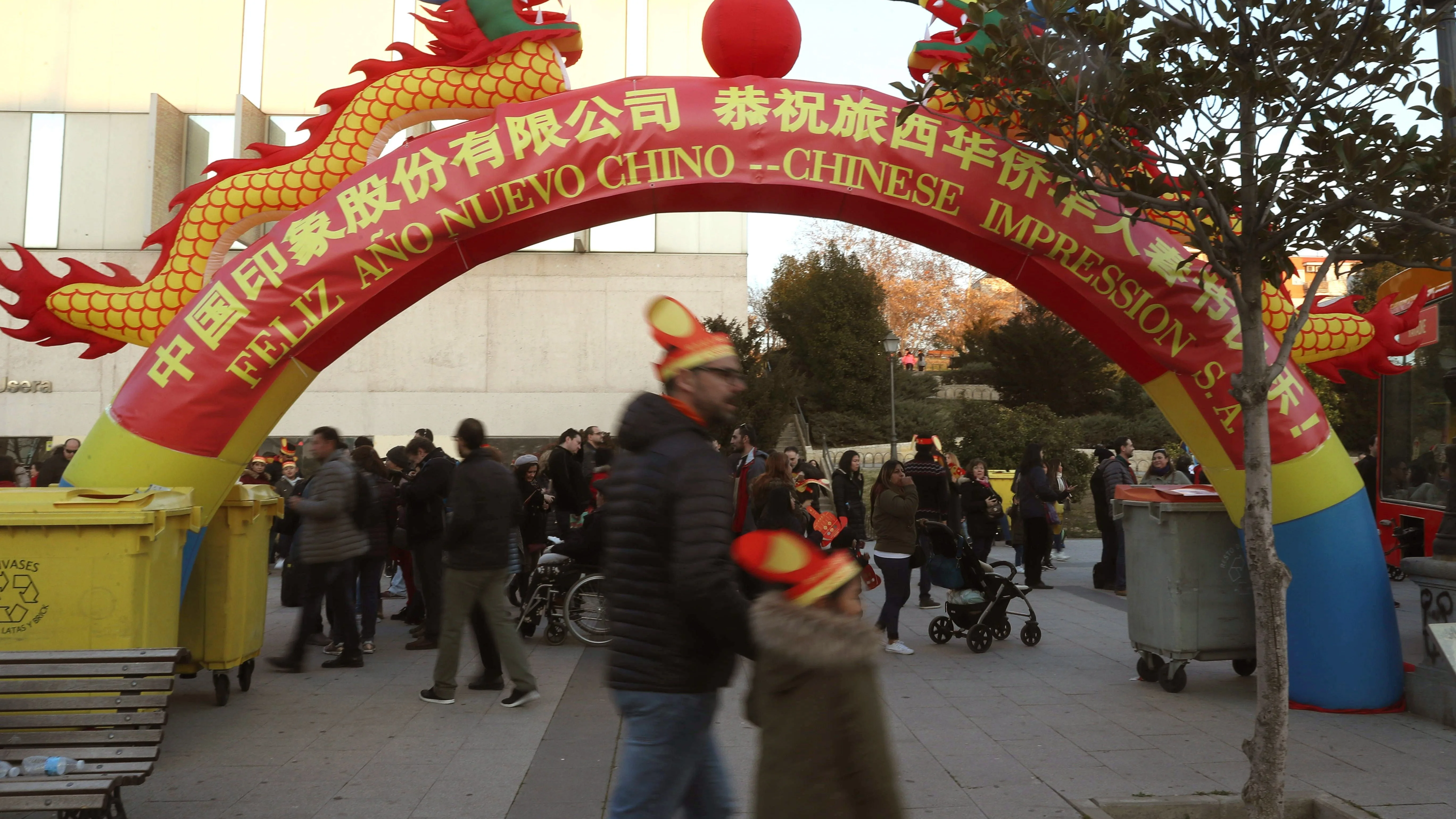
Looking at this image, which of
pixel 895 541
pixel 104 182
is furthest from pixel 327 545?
pixel 104 182

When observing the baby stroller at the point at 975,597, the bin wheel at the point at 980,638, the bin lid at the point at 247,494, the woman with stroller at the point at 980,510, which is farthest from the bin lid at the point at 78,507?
the woman with stroller at the point at 980,510

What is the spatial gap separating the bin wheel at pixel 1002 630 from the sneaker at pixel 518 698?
13.1 ft

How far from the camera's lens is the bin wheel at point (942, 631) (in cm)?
932

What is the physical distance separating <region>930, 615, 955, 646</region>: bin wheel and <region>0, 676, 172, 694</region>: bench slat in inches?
254

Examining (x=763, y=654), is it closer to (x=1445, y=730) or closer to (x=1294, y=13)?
(x=1294, y=13)

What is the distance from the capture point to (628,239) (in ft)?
73.0

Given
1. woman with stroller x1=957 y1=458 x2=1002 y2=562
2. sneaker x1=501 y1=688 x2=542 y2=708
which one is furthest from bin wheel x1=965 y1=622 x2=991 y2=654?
sneaker x1=501 y1=688 x2=542 y2=708

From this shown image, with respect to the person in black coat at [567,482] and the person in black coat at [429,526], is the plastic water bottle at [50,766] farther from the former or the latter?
the person in black coat at [567,482]

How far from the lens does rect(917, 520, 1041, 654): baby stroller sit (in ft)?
29.4

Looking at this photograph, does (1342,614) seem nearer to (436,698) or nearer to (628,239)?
(436,698)

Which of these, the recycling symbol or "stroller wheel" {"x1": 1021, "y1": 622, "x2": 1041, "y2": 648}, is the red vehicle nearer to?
"stroller wheel" {"x1": 1021, "y1": 622, "x2": 1041, "y2": 648}

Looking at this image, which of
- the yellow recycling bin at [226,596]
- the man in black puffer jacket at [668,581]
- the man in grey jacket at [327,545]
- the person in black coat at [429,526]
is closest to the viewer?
the man in black puffer jacket at [668,581]

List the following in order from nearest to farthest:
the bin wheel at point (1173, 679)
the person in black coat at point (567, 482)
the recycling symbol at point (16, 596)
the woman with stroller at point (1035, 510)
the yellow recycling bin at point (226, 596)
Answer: the recycling symbol at point (16, 596)
the yellow recycling bin at point (226, 596)
the bin wheel at point (1173, 679)
the person in black coat at point (567, 482)
the woman with stroller at point (1035, 510)

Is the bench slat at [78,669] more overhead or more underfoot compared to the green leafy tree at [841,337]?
more underfoot
